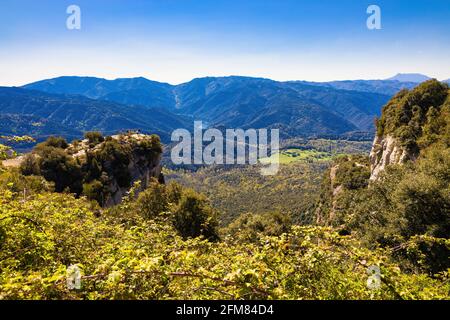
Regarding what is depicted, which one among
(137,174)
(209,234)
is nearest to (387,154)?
(209,234)

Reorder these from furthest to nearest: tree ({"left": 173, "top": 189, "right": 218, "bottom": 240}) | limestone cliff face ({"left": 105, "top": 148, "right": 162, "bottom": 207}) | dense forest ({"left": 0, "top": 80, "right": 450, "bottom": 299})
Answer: limestone cliff face ({"left": 105, "top": 148, "right": 162, "bottom": 207}), tree ({"left": 173, "top": 189, "right": 218, "bottom": 240}), dense forest ({"left": 0, "top": 80, "right": 450, "bottom": 299})

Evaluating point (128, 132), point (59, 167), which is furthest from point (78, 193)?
point (128, 132)

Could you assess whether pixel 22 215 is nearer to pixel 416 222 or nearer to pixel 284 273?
pixel 284 273

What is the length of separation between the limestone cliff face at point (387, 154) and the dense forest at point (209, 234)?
1.28ft

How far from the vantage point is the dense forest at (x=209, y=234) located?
604cm

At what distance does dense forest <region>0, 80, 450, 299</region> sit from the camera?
604 centimetres

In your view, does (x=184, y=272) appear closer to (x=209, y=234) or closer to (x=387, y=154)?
(x=209, y=234)

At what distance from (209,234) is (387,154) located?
36815mm

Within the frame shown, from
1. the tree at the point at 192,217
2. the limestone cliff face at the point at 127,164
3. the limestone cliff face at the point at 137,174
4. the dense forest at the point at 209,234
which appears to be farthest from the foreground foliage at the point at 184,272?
the limestone cliff face at the point at 137,174

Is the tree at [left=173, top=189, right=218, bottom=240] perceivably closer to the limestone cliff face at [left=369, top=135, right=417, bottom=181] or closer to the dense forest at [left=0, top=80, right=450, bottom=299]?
the dense forest at [left=0, top=80, right=450, bottom=299]

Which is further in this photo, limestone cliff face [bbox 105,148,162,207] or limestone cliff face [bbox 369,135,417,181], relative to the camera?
limestone cliff face [bbox 105,148,162,207]

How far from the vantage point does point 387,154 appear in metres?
57.2

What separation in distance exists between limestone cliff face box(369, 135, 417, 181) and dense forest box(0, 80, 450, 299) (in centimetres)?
39

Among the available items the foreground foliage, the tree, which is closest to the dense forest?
the foreground foliage
